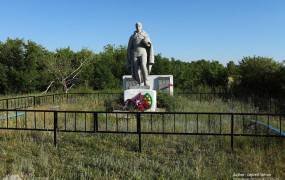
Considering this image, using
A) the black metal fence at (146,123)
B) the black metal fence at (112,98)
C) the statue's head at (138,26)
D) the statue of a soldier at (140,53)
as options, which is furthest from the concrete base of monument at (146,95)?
the statue's head at (138,26)

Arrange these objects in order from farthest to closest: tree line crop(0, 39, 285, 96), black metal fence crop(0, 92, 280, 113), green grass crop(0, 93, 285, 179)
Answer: tree line crop(0, 39, 285, 96) < black metal fence crop(0, 92, 280, 113) < green grass crop(0, 93, 285, 179)

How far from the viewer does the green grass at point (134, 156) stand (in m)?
5.87

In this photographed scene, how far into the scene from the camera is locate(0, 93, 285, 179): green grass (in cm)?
587

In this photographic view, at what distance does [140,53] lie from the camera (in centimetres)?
1417

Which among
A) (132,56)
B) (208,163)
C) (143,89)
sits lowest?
(208,163)

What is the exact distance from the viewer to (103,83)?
2655 centimetres

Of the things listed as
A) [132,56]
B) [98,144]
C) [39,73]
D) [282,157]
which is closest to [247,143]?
[282,157]

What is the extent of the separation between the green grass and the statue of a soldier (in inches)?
202

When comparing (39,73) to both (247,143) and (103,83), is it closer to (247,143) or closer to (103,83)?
(103,83)

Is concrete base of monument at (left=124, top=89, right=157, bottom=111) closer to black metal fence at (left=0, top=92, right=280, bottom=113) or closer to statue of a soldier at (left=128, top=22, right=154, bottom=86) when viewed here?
statue of a soldier at (left=128, top=22, right=154, bottom=86)

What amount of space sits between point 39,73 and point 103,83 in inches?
197

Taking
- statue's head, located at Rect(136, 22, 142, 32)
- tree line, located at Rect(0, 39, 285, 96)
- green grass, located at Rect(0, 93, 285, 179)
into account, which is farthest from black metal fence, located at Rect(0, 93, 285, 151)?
tree line, located at Rect(0, 39, 285, 96)

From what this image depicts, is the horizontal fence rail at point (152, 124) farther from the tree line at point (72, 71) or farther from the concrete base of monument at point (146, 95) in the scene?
the tree line at point (72, 71)

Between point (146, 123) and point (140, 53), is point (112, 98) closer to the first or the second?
point (140, 53)
